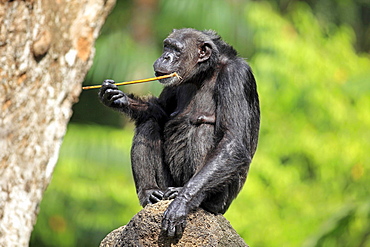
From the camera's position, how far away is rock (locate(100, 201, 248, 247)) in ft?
23.2

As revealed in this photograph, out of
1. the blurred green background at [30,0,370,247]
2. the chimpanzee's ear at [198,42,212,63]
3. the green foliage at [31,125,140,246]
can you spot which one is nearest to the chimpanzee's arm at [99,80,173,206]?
the chimpanzee's ear at [198,42,212,63]

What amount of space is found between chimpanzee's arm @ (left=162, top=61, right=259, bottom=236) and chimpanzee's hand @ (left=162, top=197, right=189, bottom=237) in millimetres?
41

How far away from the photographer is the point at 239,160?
7.82 metres

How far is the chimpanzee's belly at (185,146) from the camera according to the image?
806cm

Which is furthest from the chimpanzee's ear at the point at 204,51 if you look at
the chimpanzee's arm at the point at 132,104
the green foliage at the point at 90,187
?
the green foliage at the point at 90,187

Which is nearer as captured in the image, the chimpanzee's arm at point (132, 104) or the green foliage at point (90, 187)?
the chimpanzee's arm at point (132, 104)

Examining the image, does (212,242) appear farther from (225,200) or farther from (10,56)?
(10,56)

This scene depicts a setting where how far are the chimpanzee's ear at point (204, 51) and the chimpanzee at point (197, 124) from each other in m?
0.01

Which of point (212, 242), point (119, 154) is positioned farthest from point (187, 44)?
point (119, 154)

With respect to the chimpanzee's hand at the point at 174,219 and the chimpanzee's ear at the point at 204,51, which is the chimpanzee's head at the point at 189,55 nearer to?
the chimpanzee's ear at the point at 204,51

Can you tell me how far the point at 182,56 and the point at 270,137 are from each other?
35.4 ft

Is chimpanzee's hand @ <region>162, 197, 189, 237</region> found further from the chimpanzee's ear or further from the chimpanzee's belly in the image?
the chimpanzee's ear

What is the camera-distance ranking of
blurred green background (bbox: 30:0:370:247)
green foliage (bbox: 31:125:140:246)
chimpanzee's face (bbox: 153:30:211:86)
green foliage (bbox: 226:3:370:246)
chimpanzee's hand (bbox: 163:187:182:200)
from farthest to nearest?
green foliage (bbox: 31:125:140:246) → blurred green background (bbox: 30:0:370:247) → green foliage (bbox: 226:3:370:246) → chimpanzee's face (bbox: 153:30:211:86) → chimpanzee's hand (bbox: 163:187:182:200)

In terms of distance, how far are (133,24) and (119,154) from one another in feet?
13.4
